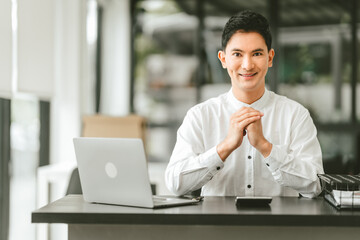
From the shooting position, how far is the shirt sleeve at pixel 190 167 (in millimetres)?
2238

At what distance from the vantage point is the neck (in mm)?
2514

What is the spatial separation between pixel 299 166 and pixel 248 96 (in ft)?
1.46

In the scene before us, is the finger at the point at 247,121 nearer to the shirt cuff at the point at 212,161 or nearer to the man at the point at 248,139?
the man at the point at 248,139

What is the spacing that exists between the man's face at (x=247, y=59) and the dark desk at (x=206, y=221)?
2.04ft

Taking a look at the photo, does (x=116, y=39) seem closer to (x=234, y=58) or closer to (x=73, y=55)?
(x=73, y=55)

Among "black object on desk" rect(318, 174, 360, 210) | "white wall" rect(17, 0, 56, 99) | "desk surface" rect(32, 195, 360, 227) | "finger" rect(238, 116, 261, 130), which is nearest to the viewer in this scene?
"desk surface" rect(32, 195, 360, 227)

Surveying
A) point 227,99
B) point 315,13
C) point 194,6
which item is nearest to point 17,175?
point 227,99

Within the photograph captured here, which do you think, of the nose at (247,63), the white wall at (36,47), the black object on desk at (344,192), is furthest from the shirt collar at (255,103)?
the white wall at (36,47)

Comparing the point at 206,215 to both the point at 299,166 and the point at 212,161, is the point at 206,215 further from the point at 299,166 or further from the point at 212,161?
the point at 299,166

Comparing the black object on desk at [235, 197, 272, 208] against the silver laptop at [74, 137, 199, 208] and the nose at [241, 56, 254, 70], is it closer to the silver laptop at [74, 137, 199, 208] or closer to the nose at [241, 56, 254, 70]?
the silver laptop at [74, 137, 199, 208]

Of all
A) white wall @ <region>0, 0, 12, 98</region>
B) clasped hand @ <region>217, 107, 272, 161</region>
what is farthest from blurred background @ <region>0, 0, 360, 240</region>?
clasped hand @ <region>217, 107, 272, 161</region>

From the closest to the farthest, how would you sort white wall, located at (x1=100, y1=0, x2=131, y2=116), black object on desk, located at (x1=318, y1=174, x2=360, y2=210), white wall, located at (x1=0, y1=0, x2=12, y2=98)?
black object on desk, located at (x1=318, y1=174, x2=360, y2=210)
white wall, located at (x1=0, y1=0, x2=12, y2=98)
white wall, located at (x1=100, y1=0, x2=131, y2=116)

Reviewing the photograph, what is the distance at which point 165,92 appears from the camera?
5.78 meters

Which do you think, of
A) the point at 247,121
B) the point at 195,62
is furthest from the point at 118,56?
the point at 247,121
